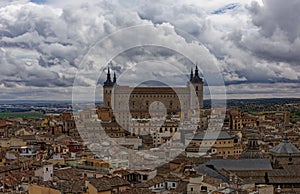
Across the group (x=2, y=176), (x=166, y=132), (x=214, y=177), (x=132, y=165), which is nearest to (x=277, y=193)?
(x=214, y=177)

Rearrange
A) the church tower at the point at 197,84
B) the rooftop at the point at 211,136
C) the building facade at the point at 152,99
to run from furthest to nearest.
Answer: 1. the church tower at the point at 197,84
2. the building facade at the point at 152,99
3. the rooftop at the point at 211,136

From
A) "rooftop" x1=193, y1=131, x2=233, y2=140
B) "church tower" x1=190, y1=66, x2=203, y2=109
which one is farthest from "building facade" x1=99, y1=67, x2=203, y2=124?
"rooftop" x1=193, y1=131, x2=233, y2=140

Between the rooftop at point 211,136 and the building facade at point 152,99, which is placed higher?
the building facade at point 152,99

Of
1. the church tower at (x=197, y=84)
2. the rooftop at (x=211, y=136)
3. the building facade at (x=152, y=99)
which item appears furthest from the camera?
the church tower at (x=197, y=84)

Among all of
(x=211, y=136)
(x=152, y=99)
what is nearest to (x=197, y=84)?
(x=152, y=99)

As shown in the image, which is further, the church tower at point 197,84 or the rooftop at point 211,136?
the church tower at point 197,84

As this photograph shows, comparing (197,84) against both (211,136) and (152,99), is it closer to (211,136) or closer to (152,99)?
(152,99)

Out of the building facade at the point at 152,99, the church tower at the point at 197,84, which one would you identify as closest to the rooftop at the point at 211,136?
the building facade at the point at 152,99

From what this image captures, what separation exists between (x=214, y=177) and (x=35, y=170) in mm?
6605

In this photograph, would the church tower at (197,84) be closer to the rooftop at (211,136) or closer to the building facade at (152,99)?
the building facade at (152,99)

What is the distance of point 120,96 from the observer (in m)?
56.5

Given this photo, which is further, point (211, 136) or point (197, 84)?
point (197, 84)

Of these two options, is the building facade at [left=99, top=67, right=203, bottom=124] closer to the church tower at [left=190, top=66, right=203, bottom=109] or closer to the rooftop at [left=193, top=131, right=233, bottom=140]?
the church tower at [left=190, top=66, right=203, bottom=109]

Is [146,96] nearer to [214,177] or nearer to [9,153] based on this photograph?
[9,153]
